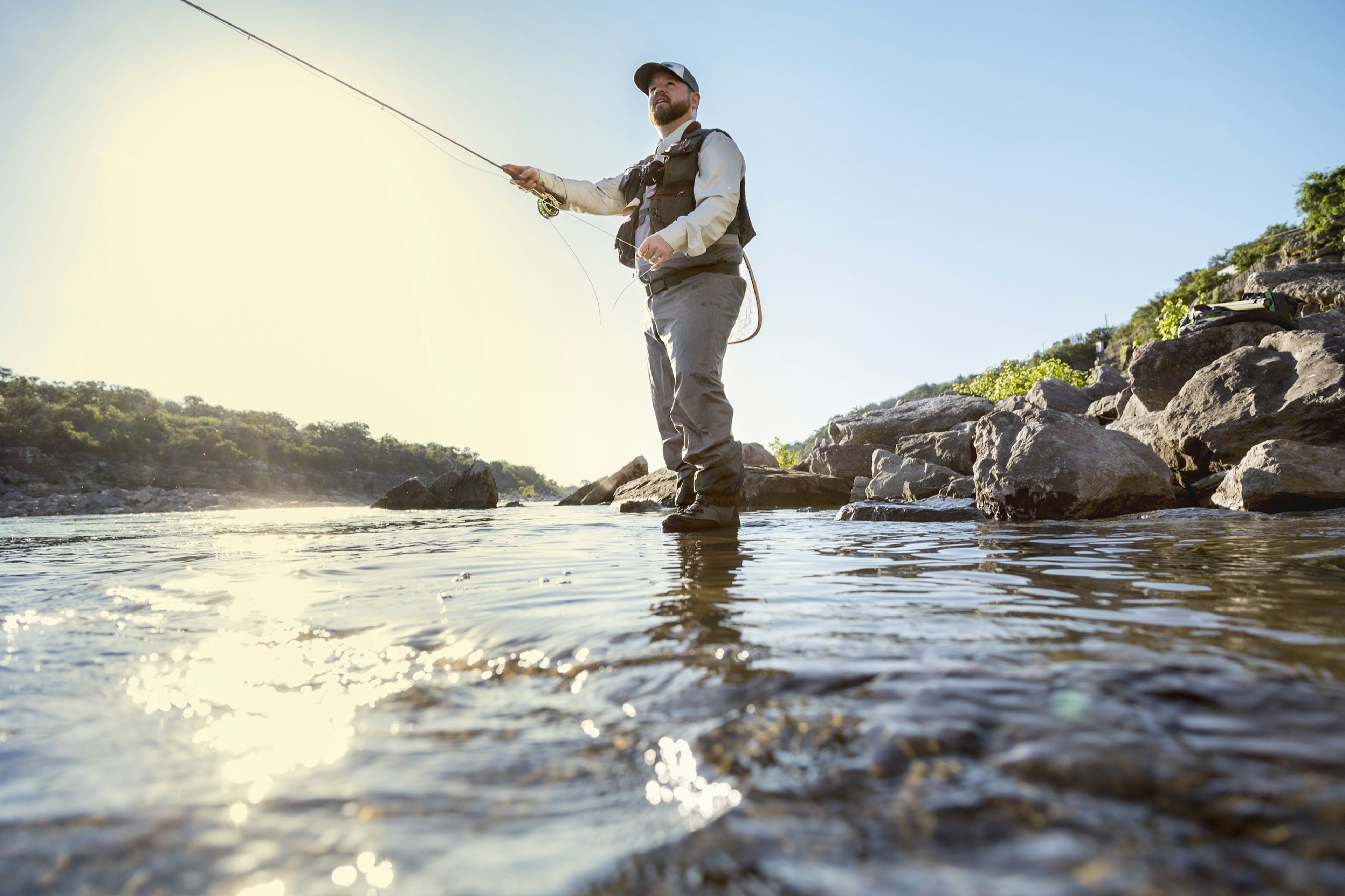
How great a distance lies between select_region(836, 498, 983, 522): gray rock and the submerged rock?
14.2 feet

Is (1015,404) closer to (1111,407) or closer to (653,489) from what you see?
(1111,407)

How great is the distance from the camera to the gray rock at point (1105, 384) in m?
14.5

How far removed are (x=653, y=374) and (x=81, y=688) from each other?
4195 mm

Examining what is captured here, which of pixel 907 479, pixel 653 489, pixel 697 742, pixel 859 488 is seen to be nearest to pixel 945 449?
pixel 859 488

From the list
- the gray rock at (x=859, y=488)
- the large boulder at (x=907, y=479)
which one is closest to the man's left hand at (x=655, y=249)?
the large boulder at (x=907, y=479)

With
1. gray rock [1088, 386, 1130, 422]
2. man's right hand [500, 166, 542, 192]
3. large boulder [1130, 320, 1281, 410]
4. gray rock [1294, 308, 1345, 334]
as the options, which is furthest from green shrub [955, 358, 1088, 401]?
man's right hand [500, 166, 542, 192]

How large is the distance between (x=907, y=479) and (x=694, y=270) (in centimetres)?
566

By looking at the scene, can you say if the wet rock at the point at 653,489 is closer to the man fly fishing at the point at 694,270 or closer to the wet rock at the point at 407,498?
the man fly fishing at the point at 694,270

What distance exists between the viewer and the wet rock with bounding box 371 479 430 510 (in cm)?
1795

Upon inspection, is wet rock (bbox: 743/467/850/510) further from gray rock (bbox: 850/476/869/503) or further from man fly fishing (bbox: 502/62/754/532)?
man fly fishing (bbox: 502/62/754/532)

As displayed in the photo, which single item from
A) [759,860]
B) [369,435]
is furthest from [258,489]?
[759,860]

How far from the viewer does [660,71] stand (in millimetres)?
4812

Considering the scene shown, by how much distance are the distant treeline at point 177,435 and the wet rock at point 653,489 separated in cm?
2685

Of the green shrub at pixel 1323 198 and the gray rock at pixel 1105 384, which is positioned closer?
the gray rock at pixel 1105 384
